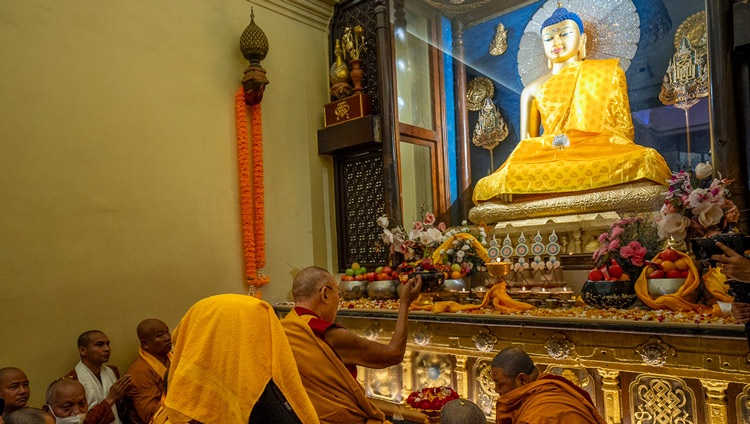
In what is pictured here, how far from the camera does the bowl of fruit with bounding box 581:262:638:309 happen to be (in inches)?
154

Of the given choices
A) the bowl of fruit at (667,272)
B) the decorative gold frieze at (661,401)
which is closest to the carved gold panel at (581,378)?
the decorative gold frieze at (661,401)

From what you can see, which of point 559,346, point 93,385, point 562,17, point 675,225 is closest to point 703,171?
point 675,225

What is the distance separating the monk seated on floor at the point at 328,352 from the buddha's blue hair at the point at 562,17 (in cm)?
524

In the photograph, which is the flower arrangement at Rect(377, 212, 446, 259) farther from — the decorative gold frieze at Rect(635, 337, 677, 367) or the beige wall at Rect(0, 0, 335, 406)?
the decorative gold frieze at Rect(635, 337, 677, 367)

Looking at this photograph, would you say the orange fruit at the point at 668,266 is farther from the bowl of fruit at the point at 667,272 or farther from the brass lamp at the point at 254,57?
the brass lamp at the point at 254,57

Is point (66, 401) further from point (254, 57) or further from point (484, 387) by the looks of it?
point (254, 57)

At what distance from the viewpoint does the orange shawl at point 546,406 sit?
7.34 ft

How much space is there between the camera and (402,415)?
3.62 metres

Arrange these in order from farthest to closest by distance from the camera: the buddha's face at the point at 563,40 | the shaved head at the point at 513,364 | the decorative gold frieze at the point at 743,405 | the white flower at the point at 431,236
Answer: the buddha's face at the point at 563,40 → the white flower at the point at 431,236 → the decorative gold frieze at the point at 743,405 → the shaved head at the point at 513,364

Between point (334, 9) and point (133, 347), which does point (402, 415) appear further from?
point (334, 9)

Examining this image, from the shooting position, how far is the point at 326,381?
234cm

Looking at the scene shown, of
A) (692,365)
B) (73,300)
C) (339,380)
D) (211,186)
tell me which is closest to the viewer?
(339,380)

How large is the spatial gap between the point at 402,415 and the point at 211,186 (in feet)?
10.5

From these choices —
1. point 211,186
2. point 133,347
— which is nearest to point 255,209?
point 211,186
